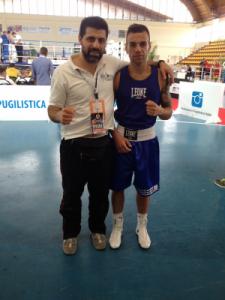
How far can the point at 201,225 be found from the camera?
97.3 inches

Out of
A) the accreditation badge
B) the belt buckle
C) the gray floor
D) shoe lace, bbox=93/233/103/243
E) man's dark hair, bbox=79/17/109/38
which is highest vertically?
man's dark hair, bbox=79/17/109/38

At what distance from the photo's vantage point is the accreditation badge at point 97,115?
179 cm

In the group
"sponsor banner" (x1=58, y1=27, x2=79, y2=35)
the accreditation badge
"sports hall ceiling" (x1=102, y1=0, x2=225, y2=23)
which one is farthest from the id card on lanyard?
"sponsor banner" (x1=58, y1=27, x2=79, y2=35)

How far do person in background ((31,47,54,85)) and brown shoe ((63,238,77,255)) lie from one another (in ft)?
15.2

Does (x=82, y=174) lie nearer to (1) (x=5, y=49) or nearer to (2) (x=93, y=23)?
(2) (x=93, y=23)

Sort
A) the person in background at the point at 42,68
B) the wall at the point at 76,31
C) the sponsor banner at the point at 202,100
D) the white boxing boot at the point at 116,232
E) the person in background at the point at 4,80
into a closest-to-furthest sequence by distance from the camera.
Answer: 1. the white boxing boot at the point at 116,232
2. the person in background at the point at 42,68
3. the sponsor banner at the point at 202,100
4. the person in background at the point at 4,80
5. the wall at the point at 76,31

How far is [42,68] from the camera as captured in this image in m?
6.14

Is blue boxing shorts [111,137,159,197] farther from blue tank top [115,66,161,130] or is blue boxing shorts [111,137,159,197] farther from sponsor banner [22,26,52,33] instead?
sponsor banner [22,26,52,33]

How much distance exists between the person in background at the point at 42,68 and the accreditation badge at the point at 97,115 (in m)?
4.58

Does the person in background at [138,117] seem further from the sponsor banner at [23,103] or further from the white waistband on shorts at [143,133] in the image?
the sponsor banner at [23,103]

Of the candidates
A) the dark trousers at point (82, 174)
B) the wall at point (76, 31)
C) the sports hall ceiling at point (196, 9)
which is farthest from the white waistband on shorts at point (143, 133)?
the wall at point (76, 31)

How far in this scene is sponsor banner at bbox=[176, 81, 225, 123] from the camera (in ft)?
20.9

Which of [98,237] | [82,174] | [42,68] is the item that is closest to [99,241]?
[98,237]

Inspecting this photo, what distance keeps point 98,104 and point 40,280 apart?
112 cm
